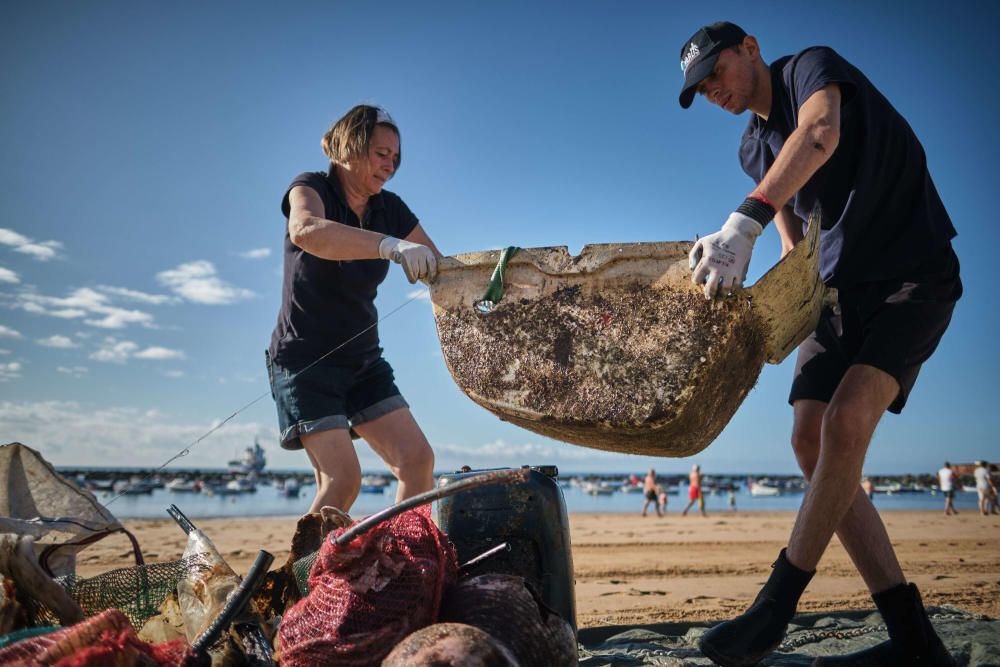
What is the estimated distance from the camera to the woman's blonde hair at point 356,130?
3.01m

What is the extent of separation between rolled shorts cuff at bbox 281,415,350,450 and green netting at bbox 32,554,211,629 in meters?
0.81

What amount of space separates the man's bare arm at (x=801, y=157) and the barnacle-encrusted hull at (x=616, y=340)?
0.17 m

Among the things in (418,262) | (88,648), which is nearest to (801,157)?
(418,262)

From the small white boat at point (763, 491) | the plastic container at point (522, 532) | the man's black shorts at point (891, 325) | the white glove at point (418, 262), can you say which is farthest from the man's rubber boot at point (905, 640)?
the small white boat at point (763, 491)

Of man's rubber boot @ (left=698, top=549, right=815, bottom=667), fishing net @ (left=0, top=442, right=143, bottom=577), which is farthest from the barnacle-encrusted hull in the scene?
fishing net @ (left=0, top=442, right=143, bottom=577)

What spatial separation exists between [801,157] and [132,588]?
249 cm

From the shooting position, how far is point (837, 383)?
2549 millimetres

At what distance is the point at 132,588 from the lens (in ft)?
6.83

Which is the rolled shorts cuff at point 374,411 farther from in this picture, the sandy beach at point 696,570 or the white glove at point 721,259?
the sandy beach at point 696,570

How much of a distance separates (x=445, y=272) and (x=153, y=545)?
37.9 feet

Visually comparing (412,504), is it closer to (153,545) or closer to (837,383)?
(837,383)

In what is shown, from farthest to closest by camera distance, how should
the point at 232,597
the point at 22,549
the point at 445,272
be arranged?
the point at 445,272
the point at 22,549
the point at 232,597

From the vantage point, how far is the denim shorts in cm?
284

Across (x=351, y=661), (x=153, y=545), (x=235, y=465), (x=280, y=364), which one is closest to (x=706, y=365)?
(x=351, y=661)
